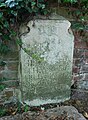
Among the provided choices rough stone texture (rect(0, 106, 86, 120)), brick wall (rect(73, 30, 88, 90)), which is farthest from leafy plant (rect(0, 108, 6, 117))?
brick wall (rect(73, 30, 88, 90))

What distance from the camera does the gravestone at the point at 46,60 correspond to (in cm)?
275

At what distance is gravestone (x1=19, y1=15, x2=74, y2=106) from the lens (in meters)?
2.75

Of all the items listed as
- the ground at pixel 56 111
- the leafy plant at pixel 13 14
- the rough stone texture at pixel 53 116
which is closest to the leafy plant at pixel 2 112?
the ground at pixel 56 111

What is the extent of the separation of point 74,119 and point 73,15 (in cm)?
127

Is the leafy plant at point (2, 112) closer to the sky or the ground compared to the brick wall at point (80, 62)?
closer to the ground

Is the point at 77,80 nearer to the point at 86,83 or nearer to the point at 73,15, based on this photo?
the point at 86,83

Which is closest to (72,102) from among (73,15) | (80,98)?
(80,98)

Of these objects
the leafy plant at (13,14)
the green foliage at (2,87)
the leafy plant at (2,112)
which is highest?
the leafy plant at (13,14)

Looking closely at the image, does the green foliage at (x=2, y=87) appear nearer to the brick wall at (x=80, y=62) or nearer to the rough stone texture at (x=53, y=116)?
the rough stone texture at (x=53, y=116)

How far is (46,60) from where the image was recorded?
287 cm

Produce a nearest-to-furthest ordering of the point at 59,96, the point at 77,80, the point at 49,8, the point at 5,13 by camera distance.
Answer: the point at 5,13 < the point at 49,8 < the point at 59,96 < the point at 77,80

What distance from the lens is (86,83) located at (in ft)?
10.8

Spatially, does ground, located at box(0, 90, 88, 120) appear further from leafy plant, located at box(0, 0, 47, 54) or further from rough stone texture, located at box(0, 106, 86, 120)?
leafy plant, located at box(0, 0, 47, 54)

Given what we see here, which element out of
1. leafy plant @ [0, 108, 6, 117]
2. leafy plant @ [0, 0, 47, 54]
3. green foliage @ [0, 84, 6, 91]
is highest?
leafy plant @ [0, 0, 47, 54]
